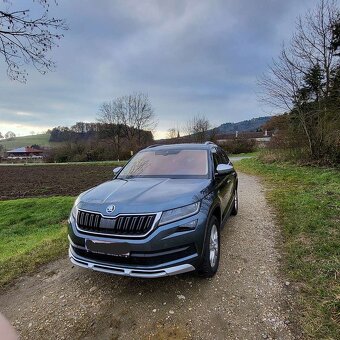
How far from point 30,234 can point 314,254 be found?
7.15 meters

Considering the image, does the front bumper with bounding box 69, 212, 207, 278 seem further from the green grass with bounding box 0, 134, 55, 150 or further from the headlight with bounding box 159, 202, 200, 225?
the green grass with bounding box 0, 134, 55, 150

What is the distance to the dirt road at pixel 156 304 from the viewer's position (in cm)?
290

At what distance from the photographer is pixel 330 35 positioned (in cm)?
1562

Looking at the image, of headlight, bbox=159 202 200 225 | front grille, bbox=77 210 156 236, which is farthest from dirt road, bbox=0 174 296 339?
headlight, bbox=159 202 200 225

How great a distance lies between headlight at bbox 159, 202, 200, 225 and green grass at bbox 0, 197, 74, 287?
275 cm

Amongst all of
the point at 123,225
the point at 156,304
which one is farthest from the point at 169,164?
the point at 156,304

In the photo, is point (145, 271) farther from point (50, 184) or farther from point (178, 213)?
point (50, 184)

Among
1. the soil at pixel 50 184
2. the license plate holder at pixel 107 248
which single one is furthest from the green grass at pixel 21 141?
the license plate holder at pixel 107 248

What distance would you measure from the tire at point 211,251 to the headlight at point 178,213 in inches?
13.8

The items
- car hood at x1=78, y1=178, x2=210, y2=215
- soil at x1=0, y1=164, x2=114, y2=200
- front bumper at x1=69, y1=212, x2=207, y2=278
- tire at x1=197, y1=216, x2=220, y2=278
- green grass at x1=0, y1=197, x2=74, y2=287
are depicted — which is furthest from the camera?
soil at x1=0, y1=164, x2=114, y2=200

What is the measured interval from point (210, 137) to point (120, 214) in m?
46.2

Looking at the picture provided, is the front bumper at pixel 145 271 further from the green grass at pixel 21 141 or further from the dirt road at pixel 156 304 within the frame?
the green grass at pixel 21 141

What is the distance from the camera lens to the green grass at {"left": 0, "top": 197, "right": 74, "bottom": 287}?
480 cm

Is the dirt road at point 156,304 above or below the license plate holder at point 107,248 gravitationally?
below
